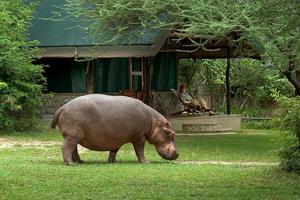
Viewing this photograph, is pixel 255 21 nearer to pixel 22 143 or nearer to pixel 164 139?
pixel 164 139

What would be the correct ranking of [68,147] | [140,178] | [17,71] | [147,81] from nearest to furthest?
[140,178] < [68,147] < [17,71] < [147,81]

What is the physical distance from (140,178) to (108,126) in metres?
2.24

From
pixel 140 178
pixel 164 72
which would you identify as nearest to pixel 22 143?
pixel 140 178

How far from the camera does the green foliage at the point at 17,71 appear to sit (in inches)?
792

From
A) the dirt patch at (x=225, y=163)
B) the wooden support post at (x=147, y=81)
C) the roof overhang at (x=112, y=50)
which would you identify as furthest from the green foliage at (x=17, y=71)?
the dirt patch at (x=225, y=163)

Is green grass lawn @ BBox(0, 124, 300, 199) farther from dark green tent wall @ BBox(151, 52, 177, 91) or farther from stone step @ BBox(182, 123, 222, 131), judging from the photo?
dark green tent wall @ BBox(151, 52, 177, 91)

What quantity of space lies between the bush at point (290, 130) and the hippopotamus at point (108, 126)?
2179 mm

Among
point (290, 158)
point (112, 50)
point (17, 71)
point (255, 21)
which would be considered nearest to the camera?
point (255, 21)

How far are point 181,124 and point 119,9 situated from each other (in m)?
8.45

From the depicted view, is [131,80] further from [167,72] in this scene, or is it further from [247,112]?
[247,112]

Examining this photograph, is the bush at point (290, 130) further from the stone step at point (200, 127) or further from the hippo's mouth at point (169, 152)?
the stone step at point (200, 127)

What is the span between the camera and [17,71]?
67.2 feet

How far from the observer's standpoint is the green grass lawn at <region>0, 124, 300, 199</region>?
9.26m

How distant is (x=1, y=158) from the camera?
13.9 metres
